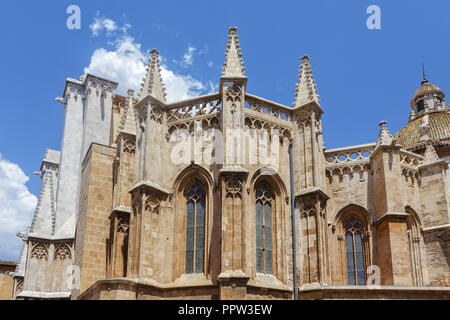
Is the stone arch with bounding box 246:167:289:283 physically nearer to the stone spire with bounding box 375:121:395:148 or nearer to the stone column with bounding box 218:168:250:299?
the stone column with bounding box 218:168:250:299

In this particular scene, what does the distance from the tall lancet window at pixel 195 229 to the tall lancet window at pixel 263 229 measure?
2127 mm

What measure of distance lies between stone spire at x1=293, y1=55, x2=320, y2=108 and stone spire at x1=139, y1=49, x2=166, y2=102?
227 inches

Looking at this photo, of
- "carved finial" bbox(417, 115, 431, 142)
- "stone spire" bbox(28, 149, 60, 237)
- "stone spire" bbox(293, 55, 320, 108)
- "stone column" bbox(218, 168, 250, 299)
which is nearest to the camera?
"stone column" bbox(218, 168, 250, 299)

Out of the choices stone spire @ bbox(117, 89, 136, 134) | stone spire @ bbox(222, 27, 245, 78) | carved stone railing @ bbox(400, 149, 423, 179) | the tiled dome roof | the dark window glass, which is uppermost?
the dark window glass

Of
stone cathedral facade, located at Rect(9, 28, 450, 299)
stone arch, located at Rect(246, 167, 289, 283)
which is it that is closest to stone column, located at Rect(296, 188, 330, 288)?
stone cathedral facade, located at Rect(9, 28, 450, 299)

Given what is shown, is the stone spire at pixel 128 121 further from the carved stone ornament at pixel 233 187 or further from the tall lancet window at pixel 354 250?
the tall lancet window at pixel 354 250

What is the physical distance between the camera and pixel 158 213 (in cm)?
2058

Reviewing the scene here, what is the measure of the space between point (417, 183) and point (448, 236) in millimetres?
2888

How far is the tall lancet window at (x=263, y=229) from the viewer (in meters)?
20.5

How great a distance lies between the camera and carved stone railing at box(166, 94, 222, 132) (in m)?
21.7

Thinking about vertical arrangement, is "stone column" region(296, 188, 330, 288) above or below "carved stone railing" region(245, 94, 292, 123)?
below

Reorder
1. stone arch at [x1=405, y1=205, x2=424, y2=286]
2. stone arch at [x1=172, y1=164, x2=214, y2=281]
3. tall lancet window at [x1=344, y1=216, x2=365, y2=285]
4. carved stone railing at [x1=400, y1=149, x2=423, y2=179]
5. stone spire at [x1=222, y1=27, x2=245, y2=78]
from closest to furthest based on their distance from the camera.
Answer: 1. stone arch at [x1=172, y1=164, x2=214, y2=281]
2. stone spire at [x1=222, y1=27, x2=245, y2=78]
3. tall lancet window at [x1=344, y1=216, x2=365, y2=285]
4. stone arch at [x1=405, y1=205, x2=424, y2=286]
5. carved stone railing at [x1=400, y1=149, x2=423, y2=179]

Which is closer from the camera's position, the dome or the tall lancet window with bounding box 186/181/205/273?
the tall lancet window with bounding box 186/181/205/273
